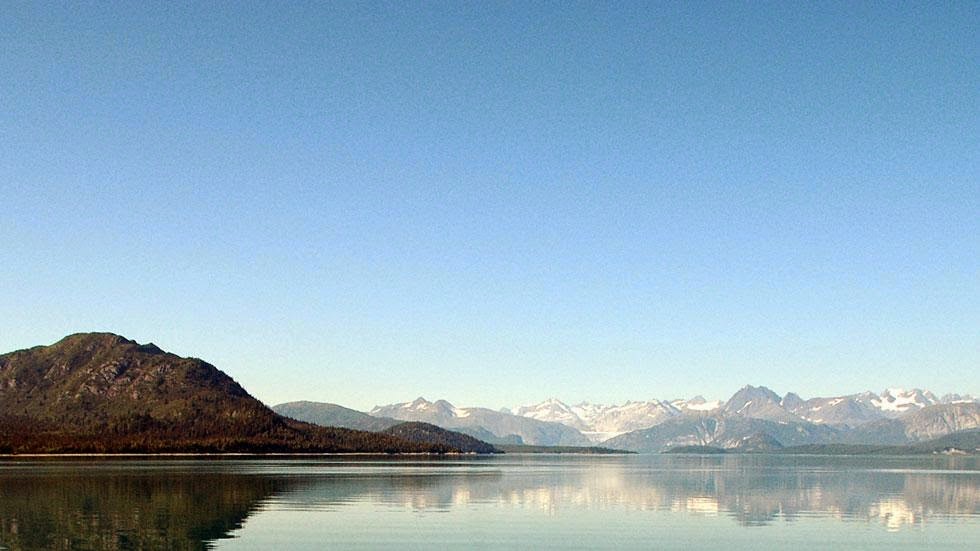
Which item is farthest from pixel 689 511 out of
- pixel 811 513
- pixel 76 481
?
pixel 76 481

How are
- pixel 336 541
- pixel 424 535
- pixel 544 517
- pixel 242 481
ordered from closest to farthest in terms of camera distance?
pixel 336 541 < pixel 424 535 < pixel 544 517 < pixel 242 481

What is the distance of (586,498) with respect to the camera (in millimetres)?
121125

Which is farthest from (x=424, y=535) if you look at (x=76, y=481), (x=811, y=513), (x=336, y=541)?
(x=76, y=481)

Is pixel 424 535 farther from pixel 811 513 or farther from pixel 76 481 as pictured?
pixel 76 481

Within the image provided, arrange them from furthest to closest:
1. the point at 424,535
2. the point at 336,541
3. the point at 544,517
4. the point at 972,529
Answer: the point at 544,517
the point at 972,529
the point at 424,535
the point at 336,541

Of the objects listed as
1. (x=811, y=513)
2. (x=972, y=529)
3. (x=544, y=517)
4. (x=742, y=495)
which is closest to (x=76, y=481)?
(x=544, y=517)

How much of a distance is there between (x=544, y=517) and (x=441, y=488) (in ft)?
166

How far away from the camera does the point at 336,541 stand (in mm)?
69500

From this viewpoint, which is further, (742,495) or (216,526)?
(742,495)

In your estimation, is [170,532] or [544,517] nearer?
[170,532]

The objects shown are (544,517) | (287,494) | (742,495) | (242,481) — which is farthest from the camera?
(242,481)

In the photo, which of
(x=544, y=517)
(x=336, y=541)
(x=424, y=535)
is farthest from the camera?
(x=544, y=517)

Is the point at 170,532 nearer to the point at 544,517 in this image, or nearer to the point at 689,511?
the point at 544,517

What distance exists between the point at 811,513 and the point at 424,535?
44837mm
